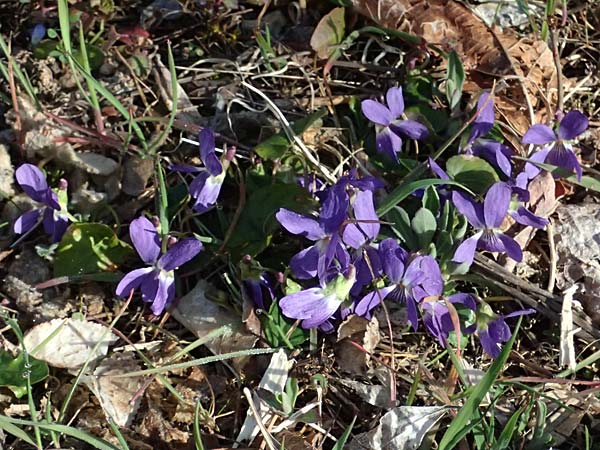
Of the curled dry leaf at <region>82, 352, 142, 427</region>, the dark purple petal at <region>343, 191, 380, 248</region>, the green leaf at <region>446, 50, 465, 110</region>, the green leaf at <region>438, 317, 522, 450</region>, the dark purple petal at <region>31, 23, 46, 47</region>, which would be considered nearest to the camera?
the green leaf at <region>438, 317, 522, 450</region>

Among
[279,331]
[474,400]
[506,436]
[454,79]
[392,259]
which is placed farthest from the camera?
[454,79]

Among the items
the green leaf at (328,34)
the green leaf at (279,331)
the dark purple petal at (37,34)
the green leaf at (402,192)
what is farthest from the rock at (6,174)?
the green leaf at (402,192)

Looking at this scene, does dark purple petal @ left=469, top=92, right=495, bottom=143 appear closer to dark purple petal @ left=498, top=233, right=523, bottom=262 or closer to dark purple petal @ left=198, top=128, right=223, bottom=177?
dark purple petal @ left=498, top=233, right=523, bottom=262

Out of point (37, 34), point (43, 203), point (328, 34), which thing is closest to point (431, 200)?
point (328, 34)

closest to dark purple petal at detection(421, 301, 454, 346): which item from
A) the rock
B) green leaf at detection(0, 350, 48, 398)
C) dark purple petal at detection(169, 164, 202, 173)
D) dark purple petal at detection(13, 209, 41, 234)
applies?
dark purple petal at detection(169, 164, 202, 173)

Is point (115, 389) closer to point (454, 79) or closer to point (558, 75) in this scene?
point (454, 79)

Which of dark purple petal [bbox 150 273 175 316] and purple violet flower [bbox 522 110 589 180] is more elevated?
purple violet flower [bbox 522 110 589 180]

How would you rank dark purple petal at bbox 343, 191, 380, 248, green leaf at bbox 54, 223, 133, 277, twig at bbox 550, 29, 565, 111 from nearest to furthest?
1. dark purple petal at bbox 343, 191, 380, 248
2. green leaf at bbox 54, 223, 133, 277
3. twig at bbox 550, 29, 565, 111
